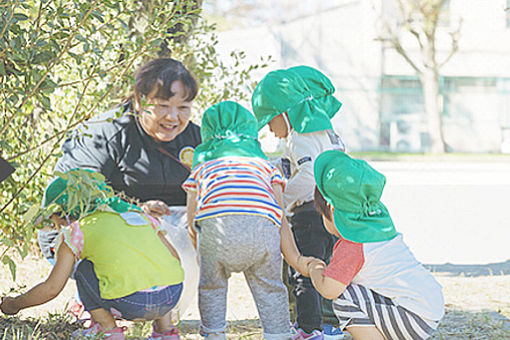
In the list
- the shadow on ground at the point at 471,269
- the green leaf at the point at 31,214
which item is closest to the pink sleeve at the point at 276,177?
the green leaf at the point at 31,214

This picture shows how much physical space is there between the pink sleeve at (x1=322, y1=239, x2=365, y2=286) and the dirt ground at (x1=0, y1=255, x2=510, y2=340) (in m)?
0.97

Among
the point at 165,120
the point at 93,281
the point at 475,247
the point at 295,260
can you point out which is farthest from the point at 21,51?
the point at 475,247

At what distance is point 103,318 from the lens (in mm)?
3123

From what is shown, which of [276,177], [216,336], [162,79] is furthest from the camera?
[162,79]

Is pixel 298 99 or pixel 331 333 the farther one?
pixel 298 99

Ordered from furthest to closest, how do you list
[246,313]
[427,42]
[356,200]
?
1. [427,42]
2. [246,313]
3. [356,200]

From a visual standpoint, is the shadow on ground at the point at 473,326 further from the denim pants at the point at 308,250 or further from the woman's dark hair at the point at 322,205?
the woman's dark hair at the point at 322,205

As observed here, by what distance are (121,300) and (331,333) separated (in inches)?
48.0

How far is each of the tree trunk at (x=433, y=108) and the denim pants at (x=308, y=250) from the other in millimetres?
21655

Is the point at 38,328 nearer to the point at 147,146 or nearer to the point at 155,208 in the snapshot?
the point at 155,208

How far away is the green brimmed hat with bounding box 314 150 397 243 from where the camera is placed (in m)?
2.88

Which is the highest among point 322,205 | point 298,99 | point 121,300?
point 298,99

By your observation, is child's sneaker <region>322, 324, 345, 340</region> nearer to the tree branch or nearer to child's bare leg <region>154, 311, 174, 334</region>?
child's bare leg <region>154, 311, 174, 334</region>

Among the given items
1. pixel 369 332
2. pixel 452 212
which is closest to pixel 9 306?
pixel 369 332
